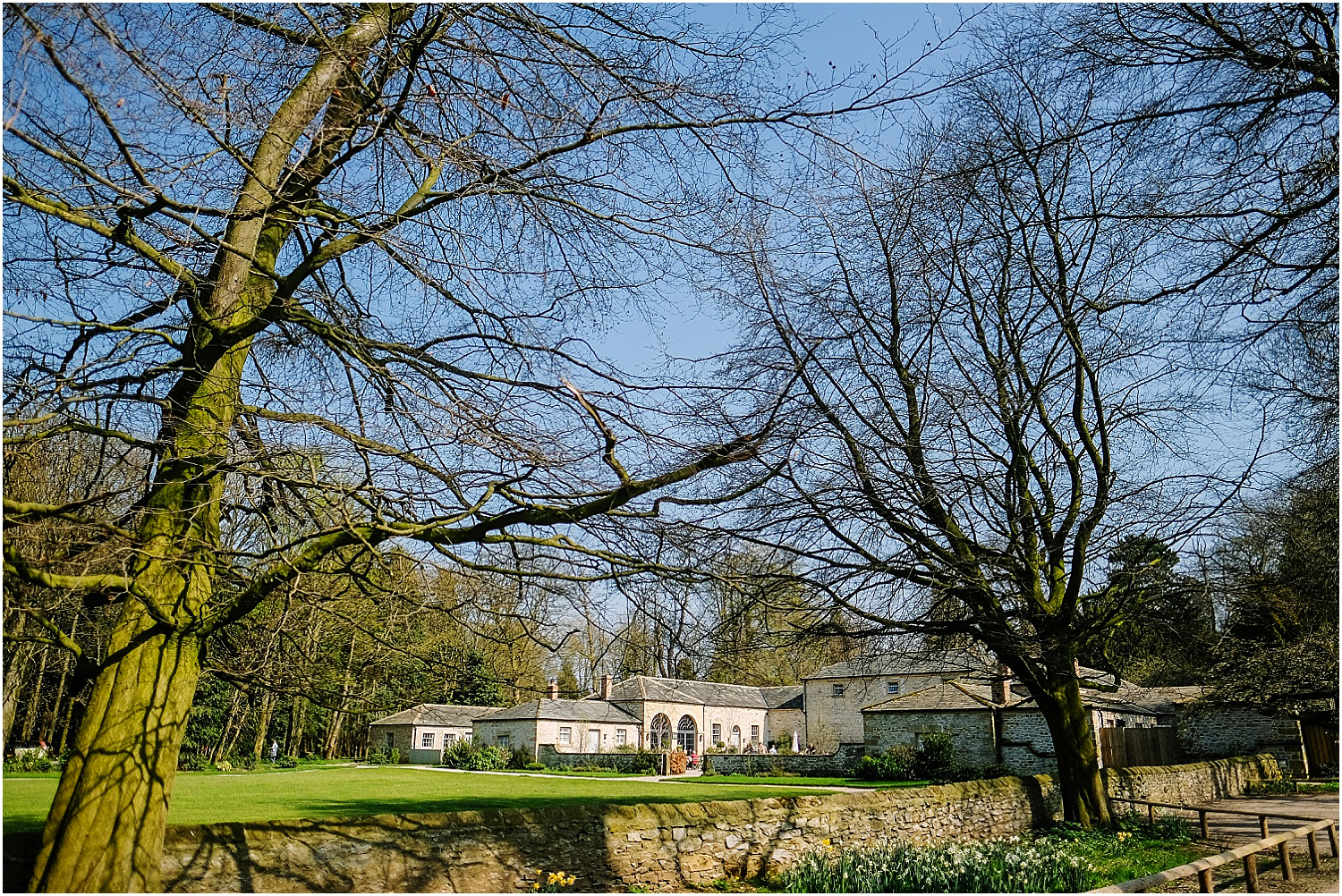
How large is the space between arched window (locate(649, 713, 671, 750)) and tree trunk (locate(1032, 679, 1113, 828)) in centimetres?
3798

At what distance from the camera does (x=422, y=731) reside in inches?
1922

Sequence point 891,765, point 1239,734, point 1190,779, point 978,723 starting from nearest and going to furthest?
point 1190,779, point 978,723, point 891,765, point 1239,734

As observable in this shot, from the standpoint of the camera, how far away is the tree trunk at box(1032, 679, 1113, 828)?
45.3ft

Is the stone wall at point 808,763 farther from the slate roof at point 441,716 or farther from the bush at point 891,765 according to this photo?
the slate roof at point 441,716

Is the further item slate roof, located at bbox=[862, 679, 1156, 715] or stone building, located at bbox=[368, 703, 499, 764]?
stone building, located at bbox=[368, 703, 499, 764]

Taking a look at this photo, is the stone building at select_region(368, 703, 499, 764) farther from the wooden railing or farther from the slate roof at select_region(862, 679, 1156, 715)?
the wooden railing

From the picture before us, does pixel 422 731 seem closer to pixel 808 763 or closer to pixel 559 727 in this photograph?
pixel 559 727

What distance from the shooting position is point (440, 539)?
5.19 meters

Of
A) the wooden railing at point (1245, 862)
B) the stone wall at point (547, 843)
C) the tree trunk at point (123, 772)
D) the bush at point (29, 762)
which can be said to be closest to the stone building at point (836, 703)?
the wooden railing at point (1245, 862)

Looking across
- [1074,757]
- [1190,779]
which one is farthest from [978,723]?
[1074,757]

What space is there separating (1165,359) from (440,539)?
412 inches

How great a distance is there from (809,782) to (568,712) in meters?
20.3

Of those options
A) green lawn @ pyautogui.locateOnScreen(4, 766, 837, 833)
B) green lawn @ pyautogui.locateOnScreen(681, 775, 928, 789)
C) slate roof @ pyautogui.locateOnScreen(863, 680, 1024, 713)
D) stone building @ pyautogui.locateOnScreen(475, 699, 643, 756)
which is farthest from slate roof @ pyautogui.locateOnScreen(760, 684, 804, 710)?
green lawn @ pyautogui.locateOnScreen(4, 766, 837, 833)

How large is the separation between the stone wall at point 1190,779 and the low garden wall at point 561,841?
496 cm
